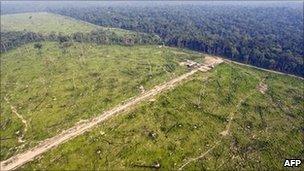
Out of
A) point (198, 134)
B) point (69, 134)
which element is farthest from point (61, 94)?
point (198, 134)

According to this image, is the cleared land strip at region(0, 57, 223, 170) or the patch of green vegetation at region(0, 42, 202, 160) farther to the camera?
the patch of green vegetation at region(0, 42, 202, 160)

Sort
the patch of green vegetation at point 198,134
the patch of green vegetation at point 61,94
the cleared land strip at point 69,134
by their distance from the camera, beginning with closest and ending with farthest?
1. the cleared land strip at point 69,134
2. the patch of green vegetation at point 198,134
3. the patch of green vegetation at point 61,94

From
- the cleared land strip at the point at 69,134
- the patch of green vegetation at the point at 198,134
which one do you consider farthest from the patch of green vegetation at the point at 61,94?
the patch of green vegetation at the point at 198,134

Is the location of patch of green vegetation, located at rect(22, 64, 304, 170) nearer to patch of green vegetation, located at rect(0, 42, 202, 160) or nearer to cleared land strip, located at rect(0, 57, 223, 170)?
cleared land strip, located at rect(0, 57, 223, 170)

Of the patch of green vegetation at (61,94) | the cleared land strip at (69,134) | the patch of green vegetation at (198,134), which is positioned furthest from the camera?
the patch of green vegetation at (61,94)

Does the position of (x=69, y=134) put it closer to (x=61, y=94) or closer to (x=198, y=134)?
(x=61, y=94)

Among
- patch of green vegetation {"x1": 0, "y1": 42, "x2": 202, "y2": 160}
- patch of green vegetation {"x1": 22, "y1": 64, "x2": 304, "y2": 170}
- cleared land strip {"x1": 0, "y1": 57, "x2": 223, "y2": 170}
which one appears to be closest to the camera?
cleared land strip {"x1": 0, "y1": 57, "x2": 223, "y2": 170}

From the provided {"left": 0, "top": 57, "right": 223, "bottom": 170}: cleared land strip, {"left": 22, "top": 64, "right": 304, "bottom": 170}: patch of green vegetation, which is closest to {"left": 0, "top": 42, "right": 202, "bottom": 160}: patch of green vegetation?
{"left": 0, "top": 57, "right": 223, "bottom": 170}: cleared land strip

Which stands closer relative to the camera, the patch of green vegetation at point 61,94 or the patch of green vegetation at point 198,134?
the patch of green vegetation at point 198,134

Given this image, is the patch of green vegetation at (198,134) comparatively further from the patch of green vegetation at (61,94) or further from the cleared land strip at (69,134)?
the patch of green vegetation at (61,94)
